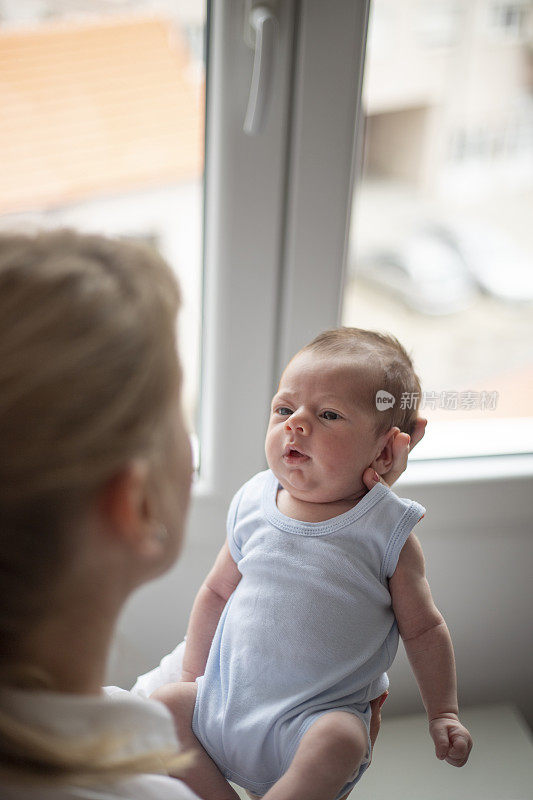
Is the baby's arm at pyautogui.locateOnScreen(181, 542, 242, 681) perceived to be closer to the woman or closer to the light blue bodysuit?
the light blue bodysuit

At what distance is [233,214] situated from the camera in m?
1.09

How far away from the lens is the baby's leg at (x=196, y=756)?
913 mm

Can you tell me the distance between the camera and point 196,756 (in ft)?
3.01

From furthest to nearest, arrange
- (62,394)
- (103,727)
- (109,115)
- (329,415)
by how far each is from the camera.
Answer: (109,115) → (329,415) → (103,727) → (62,394)

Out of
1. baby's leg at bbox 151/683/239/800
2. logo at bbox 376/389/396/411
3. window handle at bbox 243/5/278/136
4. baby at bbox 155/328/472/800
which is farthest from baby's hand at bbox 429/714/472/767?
window handle at bbox 243/5/278/136

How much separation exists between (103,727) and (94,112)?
79cm

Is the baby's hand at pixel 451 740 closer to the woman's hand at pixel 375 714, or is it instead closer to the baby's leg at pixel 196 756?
the woman's hand at pixel 375 714

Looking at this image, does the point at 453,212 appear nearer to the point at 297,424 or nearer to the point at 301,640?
the point at 297,424

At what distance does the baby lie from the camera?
2.92 feet

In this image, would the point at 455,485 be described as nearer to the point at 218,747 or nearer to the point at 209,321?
the point at 209,321

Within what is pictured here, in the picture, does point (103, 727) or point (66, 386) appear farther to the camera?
point (103, 727)

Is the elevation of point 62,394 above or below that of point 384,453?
above

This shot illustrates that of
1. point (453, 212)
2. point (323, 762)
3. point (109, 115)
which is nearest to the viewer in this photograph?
point (323, 762)

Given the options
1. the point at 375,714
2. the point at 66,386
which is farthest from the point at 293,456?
the point at 66,386
